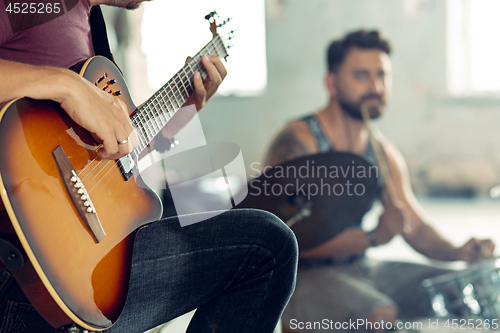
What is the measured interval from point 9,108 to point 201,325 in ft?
1.39

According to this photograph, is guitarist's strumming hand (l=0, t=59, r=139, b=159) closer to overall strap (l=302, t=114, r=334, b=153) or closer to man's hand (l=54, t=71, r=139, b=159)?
man's hand (l=54, t=71, r=139, b=159)

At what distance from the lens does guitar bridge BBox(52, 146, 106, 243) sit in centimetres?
58

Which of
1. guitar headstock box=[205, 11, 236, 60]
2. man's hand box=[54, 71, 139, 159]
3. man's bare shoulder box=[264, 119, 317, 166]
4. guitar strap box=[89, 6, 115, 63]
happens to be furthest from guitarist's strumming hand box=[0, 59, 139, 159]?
man's bare shoulder box=[264, 119, 317, 166]

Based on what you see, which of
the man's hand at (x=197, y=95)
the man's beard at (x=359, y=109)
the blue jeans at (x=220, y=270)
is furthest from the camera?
the man's beard at (x=359, y=109)

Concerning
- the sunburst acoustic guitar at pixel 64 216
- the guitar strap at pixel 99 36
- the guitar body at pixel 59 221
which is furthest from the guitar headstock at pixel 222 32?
the guitar body at pixel 59 221

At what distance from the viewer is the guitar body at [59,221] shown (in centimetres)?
50

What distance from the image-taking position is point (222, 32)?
1.07m

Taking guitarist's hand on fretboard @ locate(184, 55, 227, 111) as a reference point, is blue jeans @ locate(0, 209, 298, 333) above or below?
below

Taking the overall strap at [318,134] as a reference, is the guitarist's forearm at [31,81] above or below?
above

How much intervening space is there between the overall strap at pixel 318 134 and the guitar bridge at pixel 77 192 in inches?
55.9

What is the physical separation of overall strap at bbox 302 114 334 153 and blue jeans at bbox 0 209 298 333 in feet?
4.19

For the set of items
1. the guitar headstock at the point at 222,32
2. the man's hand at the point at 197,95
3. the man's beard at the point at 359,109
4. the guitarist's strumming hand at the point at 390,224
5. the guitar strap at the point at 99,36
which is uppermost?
the guitar strap at the point at 99,36

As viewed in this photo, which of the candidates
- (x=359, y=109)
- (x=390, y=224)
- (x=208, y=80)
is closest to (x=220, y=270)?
→ (x=208, y=80)

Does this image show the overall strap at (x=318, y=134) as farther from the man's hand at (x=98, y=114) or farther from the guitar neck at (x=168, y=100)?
the man's hand at (x=98, y=114)
